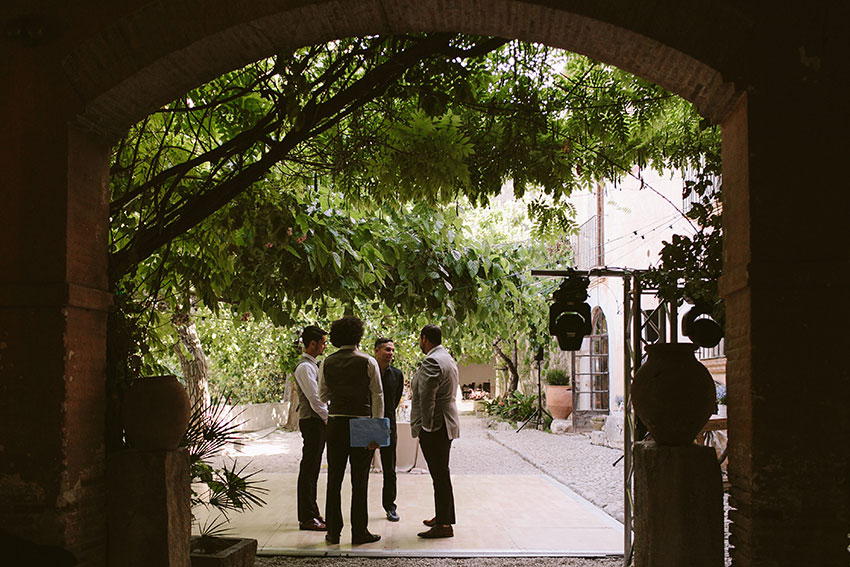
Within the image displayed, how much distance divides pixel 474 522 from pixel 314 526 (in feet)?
5.29

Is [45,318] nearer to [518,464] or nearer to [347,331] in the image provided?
[347,331]

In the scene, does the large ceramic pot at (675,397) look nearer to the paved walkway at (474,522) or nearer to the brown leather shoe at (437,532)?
the paved walkway at (474,522)

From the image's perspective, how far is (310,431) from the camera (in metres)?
7.16

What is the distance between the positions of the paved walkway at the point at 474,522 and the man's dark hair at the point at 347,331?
138cm

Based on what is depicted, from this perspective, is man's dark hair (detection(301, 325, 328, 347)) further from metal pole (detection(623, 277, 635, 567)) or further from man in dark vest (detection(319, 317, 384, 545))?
metal pole (detection(623, 277, 635, 567))

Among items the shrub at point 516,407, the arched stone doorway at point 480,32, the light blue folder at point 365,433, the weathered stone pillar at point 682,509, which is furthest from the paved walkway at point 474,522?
the shrub at point 516,407

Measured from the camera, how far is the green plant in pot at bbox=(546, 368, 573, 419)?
65.8ft

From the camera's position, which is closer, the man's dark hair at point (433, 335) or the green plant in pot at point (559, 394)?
the man's dark hair at point (433, 335)

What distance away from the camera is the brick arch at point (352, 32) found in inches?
134

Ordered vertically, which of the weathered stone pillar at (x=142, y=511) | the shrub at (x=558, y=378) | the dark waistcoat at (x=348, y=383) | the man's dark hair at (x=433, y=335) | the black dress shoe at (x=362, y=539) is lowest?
A: the black dress shoe at (x=362, y=539)

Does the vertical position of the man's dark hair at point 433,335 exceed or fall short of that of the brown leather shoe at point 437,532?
it exceeds it

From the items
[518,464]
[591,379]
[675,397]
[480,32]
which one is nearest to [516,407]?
[591,379]

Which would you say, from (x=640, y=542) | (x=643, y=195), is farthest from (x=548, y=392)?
(x=640, y=542)

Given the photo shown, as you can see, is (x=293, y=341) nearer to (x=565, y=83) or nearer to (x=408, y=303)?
(x=408, y=303)
